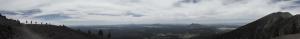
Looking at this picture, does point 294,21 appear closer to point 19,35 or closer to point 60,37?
point 60,37

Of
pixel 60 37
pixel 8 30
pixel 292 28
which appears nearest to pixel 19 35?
pixel 8 30

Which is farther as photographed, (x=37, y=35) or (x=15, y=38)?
(x=37, y=35)

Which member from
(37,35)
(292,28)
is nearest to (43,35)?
(37,35)

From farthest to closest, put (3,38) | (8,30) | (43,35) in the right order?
(43,35)
(8,30)
(3,38)

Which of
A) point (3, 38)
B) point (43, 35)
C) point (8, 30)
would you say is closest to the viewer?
point (3, 38)

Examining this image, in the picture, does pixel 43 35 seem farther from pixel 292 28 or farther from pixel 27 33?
pixel 292 28

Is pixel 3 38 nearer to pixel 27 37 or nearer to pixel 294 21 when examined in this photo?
pixel 27 37

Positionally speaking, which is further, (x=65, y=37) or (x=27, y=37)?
(x=65, y=37)
